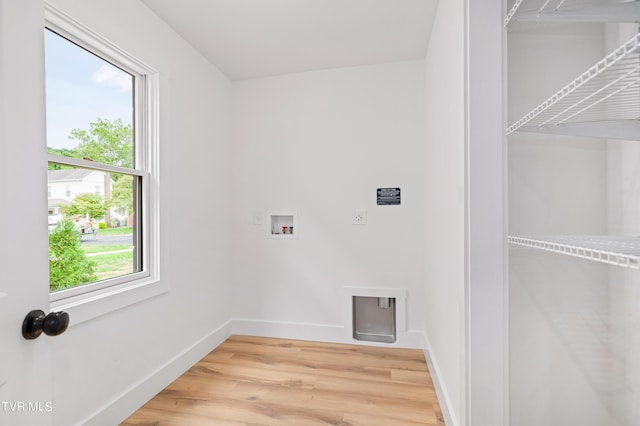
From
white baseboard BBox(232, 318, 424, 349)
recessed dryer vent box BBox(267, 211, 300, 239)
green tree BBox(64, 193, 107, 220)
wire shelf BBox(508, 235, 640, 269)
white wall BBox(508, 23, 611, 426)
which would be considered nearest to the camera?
wire shelf BBox(508, 235, 640, 269)

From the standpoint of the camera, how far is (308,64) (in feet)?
8.55

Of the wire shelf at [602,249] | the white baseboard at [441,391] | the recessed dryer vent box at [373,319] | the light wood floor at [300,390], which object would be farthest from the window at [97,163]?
the wire shelf at [602,249]

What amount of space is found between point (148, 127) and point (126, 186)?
0.41 metres

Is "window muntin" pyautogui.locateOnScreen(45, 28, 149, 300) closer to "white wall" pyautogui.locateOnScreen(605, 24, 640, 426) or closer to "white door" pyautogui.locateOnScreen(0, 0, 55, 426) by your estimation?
"white door" pyautogui.locateOnScreen(0, 0, 55, 426)

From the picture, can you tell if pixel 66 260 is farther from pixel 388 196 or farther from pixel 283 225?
pixel 388 196

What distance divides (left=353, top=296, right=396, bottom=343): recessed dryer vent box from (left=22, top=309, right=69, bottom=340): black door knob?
2233 mm

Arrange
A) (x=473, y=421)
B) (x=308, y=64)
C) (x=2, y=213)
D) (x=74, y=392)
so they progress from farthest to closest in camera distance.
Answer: (x=308, y=64), (x=74, y=392), (x=473, y=421), (x=2, y=213)

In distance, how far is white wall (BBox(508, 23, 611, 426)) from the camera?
48.7 inches

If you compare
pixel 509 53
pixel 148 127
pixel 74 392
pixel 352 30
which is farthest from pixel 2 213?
pixel 352 30

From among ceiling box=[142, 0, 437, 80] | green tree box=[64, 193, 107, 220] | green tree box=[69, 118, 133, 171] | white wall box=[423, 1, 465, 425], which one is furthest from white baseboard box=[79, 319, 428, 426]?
ceiling box=[142, 0, 437, 80]

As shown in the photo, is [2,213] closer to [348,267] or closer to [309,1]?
[309,1]

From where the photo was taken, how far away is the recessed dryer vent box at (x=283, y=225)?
9.07 ft

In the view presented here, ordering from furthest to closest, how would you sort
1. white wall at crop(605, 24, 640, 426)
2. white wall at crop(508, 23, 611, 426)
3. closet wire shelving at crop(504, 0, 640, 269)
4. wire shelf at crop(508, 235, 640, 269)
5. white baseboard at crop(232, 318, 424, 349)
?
white baseboard at crop(232, 318, 424, 349), white wall at crop(508, 23, 611, 426), white wall at crop(605, 24, 640, 426), closet wire shelving at crop(504, 0, 640, 269), wire shelf at crop(508, 235, 640, 269)

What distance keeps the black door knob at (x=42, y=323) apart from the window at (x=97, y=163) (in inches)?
35.1
